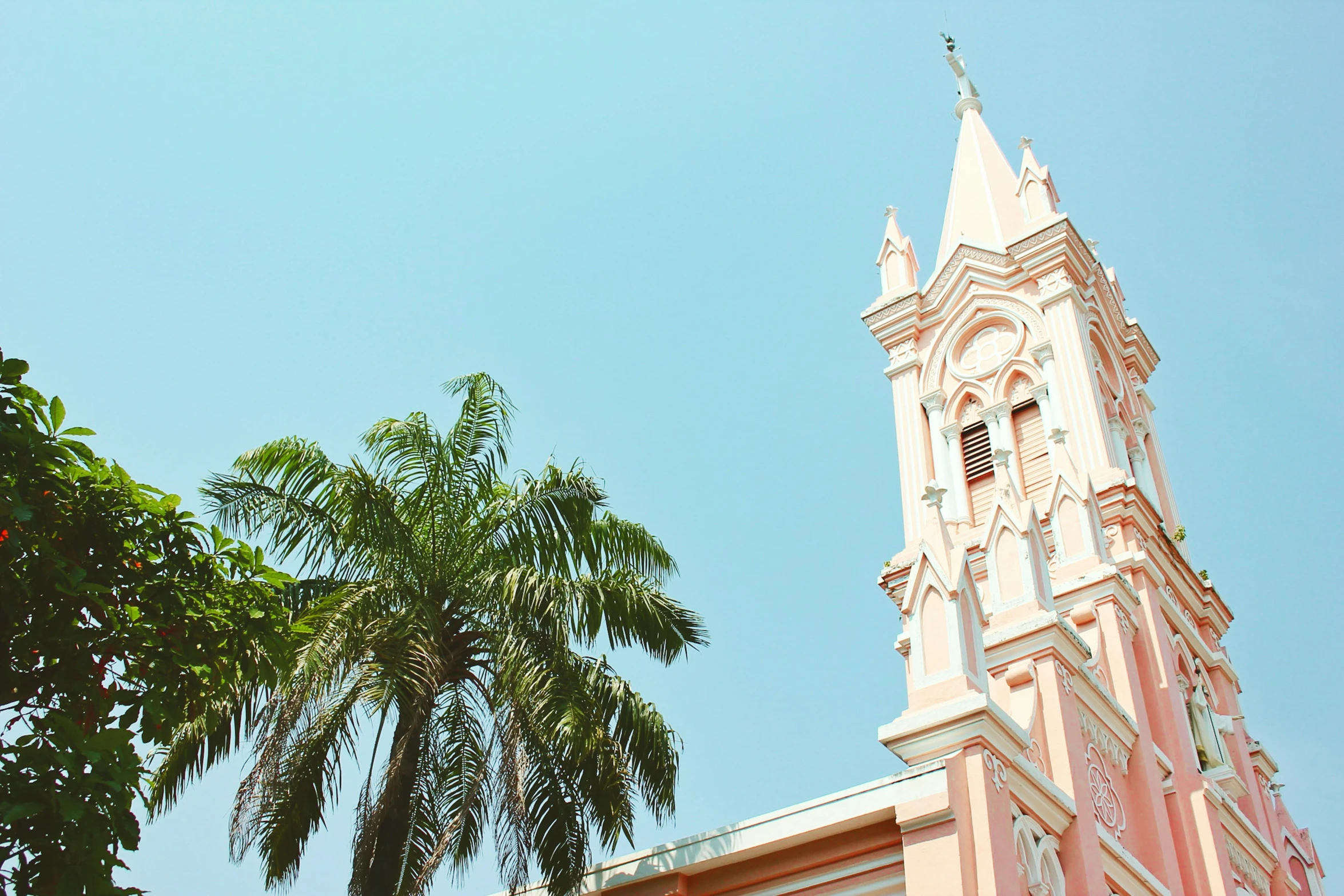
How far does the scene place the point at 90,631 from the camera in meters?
8.17

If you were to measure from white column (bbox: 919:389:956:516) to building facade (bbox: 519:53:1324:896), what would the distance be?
0.12ft

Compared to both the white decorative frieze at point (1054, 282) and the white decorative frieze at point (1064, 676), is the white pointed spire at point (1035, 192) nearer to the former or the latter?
the white decorative frieze at point (1054, 282)

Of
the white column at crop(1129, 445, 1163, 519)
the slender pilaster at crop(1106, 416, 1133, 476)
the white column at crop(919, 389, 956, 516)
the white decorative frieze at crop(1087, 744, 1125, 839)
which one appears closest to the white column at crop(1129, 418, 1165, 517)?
the white column at crop(1129, 445, 1163, 519)

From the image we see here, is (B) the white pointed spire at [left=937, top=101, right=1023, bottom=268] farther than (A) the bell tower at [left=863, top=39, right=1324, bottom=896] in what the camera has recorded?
Yes

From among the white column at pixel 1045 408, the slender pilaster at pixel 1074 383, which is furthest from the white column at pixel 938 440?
the slender pilaster at pixel 1074 383

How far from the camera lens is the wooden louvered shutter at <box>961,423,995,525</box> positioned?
2069 centimetres

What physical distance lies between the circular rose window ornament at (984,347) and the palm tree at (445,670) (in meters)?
10.4

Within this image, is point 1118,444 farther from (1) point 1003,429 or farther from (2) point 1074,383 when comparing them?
(1) point 1003,429

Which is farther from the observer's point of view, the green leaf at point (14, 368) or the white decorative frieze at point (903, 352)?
the white decorative frieze at point (903, 352)

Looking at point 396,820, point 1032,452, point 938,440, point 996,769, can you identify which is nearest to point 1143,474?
point 1032,452

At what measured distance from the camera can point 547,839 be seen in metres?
11.6

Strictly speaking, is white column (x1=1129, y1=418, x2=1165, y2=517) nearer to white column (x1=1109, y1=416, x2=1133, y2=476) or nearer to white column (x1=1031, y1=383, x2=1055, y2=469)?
white column (x1=1109, y1=416, x2=1133, y2=476)

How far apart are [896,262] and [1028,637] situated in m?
13.1

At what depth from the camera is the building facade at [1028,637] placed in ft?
36.0
